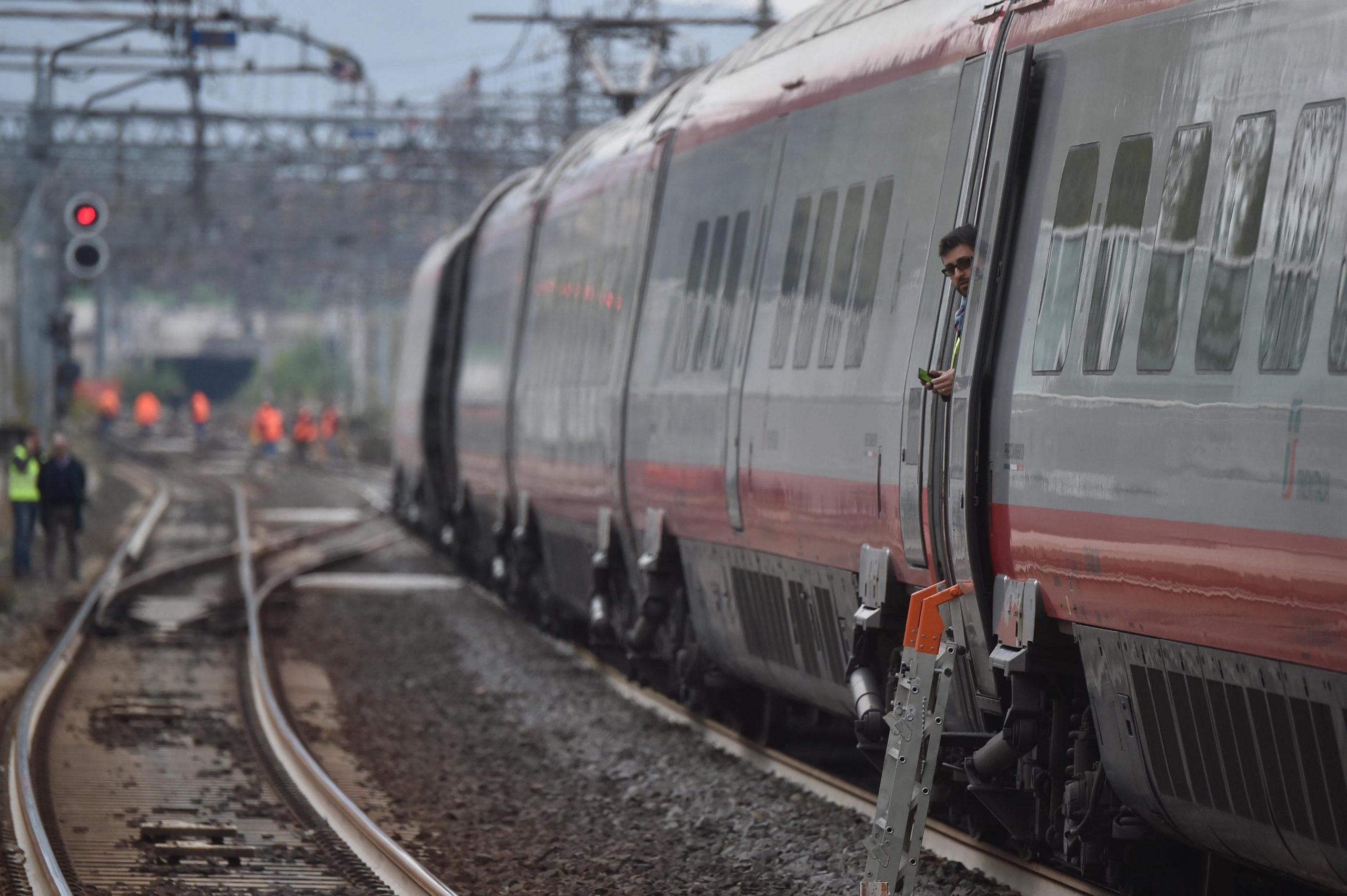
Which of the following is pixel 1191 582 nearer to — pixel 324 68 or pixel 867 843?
pixel 867 843

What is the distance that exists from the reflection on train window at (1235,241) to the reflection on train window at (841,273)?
3071 millimetres

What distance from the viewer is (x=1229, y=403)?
587 centimetres

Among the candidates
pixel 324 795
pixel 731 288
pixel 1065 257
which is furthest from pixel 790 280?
pixel 324 795

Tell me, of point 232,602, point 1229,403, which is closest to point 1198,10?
point 1229,403

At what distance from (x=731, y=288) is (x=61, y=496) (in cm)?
1303

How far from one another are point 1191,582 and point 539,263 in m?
11.7

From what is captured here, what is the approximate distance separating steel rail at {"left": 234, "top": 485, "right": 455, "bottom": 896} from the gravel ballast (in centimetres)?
23

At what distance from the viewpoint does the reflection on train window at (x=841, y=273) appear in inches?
360

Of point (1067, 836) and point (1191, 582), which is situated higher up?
point (1191, 582)

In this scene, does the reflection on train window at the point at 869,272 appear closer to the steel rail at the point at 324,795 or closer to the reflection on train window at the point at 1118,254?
the reflection on train window at the point at 1118,254

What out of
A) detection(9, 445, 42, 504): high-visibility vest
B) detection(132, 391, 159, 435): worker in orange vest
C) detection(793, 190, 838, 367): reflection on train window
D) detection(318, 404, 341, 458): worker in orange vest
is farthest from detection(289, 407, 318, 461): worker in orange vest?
detection(793, 190, 838, 367): reflection on train window

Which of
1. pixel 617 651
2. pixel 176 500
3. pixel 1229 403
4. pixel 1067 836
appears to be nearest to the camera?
pixel 1229 403

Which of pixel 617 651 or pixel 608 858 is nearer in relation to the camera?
pixel 608 858

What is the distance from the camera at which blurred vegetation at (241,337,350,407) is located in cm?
9238
